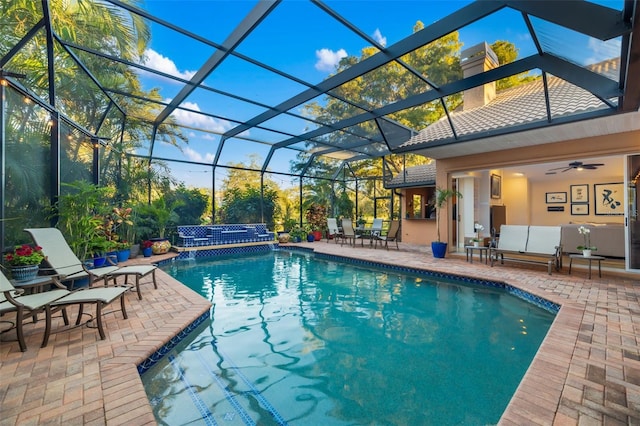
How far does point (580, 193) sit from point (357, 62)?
1036 centimetres

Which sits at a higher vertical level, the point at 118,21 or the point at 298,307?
the point at 118,21

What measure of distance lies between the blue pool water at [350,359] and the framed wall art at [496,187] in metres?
5.39

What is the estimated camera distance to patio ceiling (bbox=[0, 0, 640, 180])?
3547mm

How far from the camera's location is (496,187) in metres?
9.77

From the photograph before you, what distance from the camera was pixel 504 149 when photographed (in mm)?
7391

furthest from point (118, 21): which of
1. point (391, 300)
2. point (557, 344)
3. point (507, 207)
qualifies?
point (507, 207)

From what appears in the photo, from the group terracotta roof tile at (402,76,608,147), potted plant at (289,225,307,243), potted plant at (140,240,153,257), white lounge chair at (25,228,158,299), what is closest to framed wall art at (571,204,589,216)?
terracotta roof tile at (402,76,608,147)

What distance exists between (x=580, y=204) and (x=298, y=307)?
1178cm

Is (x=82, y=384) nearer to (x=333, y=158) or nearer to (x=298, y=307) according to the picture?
(x=298, y=307)

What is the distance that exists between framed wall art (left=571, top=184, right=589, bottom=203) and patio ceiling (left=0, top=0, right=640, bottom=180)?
5803 millimetres

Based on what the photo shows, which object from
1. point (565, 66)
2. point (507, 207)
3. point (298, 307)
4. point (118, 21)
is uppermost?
point (118, 21)

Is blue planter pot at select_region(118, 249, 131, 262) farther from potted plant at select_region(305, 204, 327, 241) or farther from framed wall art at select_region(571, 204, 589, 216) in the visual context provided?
framed wall art at select_region(571, 204, 589, 216)

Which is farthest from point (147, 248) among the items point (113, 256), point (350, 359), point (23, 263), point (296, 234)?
point (350, 359)

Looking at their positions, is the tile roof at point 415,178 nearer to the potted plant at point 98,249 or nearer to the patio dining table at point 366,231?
the patio dining table at point 366,231
